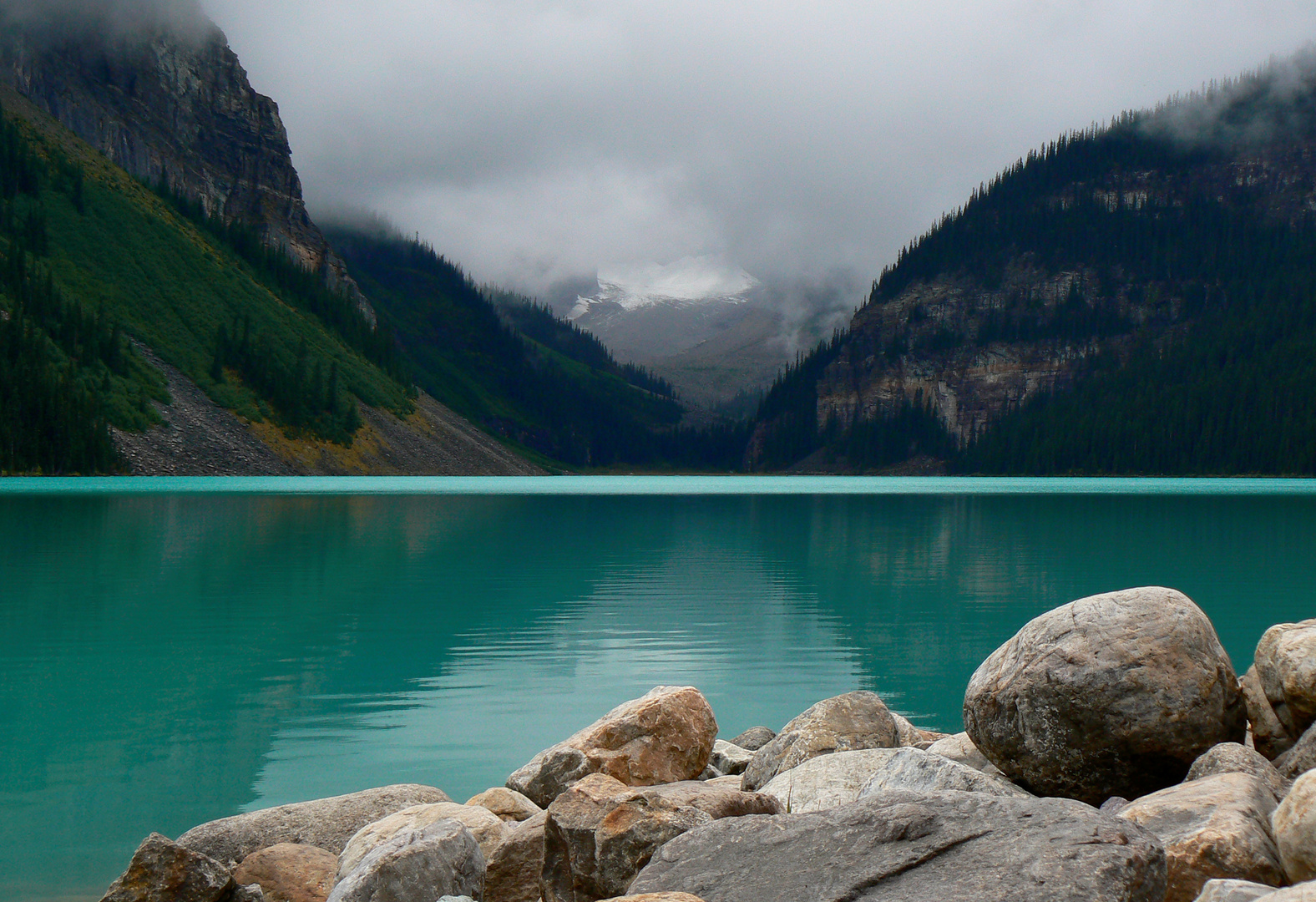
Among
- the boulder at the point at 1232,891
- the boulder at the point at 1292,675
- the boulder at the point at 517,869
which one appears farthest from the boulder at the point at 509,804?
the boulder at the point at 1292,675

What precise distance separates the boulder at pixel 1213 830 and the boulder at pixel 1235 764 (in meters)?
0.62

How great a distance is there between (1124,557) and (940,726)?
30813 mm

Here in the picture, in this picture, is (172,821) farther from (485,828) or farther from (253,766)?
(485,828)

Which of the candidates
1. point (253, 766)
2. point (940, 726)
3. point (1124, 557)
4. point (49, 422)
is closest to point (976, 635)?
point (940, 726)

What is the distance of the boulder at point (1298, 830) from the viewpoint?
6250 millimetres

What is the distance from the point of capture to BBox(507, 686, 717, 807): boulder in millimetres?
10961

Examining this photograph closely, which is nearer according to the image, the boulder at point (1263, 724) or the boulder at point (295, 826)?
the boulder at point (1263, 724)

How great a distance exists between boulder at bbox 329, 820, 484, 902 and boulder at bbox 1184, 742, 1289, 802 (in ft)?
20.3

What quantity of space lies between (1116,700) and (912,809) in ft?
11.5

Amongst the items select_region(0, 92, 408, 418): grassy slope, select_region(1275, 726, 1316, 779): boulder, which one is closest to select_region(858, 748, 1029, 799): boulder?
select_region(1275, 726, 1316, 779): boulder

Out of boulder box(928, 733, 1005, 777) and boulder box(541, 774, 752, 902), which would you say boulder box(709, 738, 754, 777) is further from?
boulder box(541, 774, 752, 902)

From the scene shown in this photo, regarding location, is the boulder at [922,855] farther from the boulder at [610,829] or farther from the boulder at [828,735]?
the boulder at [828,735]

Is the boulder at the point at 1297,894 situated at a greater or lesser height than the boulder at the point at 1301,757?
greater

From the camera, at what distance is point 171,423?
136 m
